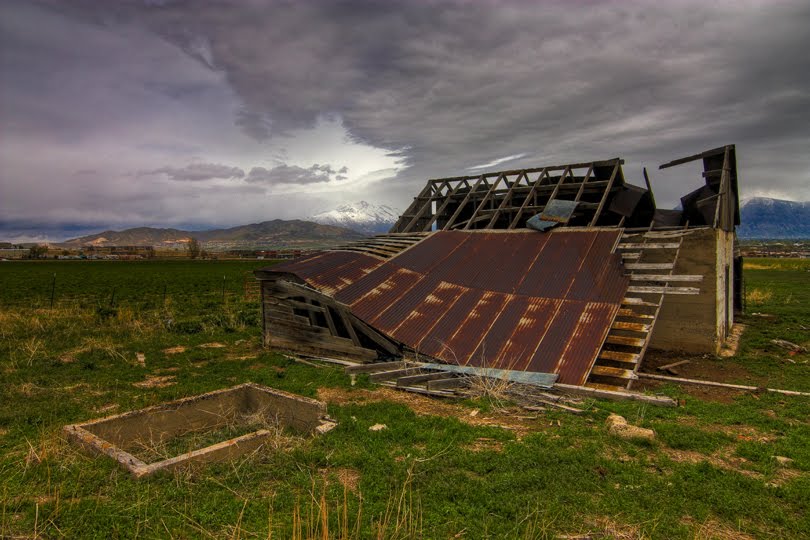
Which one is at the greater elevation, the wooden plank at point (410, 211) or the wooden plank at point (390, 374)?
the wooden plank at point (410, 211)

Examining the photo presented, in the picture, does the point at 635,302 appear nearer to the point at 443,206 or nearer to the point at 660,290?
the point at 660,290

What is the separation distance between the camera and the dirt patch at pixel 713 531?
424cm

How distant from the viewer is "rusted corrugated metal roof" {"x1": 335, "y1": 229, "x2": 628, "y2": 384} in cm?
955

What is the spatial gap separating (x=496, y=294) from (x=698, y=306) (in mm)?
5823

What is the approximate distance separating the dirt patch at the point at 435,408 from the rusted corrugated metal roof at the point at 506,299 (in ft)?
Answer: 4.75

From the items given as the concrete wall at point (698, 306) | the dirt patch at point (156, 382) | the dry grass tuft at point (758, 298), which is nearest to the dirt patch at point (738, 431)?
the concrete wall at point (698, 306)

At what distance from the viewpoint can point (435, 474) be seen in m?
5.50

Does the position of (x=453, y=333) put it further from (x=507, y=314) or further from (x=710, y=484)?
(x=710, y=484)

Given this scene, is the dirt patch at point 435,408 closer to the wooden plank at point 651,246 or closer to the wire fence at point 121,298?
the wooden plank at point 651,246

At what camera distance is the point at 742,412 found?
772 cm

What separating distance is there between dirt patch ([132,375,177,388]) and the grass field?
10 centimetres

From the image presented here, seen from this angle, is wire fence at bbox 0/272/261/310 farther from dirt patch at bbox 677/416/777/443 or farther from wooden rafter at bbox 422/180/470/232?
dirt patch at bbox 677/416/777/443

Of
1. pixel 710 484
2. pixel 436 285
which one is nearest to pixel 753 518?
pixel 710 484

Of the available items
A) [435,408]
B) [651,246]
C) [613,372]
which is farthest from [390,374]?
[651,246]
